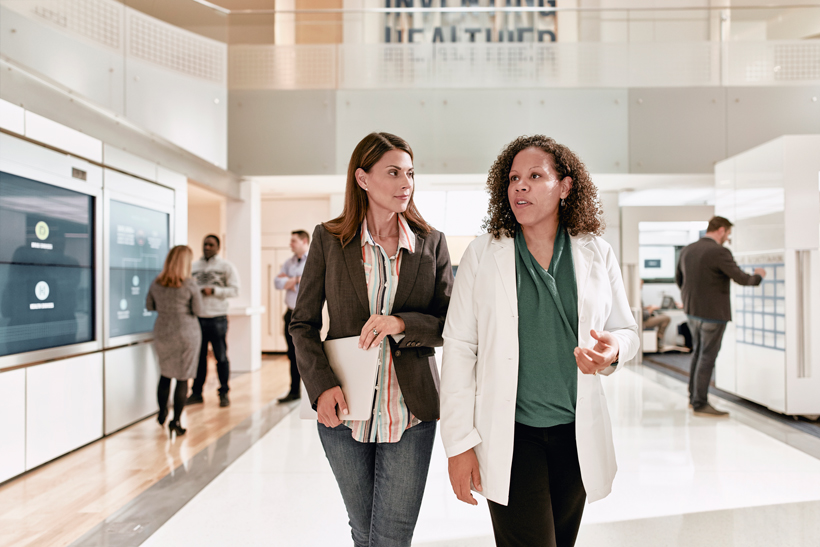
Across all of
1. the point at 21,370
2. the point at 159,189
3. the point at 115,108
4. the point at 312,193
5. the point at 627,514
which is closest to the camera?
the point at 627,514

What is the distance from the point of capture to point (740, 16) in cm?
644

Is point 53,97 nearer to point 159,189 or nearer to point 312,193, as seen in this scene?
point 159,189

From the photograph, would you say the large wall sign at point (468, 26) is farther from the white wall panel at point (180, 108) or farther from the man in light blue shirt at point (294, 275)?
the man in light blue shirt at point (294, 275)

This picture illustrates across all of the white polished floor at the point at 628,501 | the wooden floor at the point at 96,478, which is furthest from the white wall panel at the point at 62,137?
the white polished floor at the point at 628,501

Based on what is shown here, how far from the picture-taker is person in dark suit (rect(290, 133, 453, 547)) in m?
1.46

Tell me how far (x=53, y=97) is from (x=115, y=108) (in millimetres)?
642

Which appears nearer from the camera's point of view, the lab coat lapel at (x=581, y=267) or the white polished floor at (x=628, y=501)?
the lab coat lapel at (x=581, y=267)

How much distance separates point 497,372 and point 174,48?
18.0 feet

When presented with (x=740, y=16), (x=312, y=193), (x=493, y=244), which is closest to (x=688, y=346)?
(x=740, y=16)

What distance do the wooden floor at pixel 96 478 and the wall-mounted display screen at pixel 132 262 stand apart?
35.6 inches

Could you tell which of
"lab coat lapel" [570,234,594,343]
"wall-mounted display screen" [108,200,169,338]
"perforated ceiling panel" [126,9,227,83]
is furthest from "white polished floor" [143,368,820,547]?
"perforated ceiling panel" [126,9,227,83]

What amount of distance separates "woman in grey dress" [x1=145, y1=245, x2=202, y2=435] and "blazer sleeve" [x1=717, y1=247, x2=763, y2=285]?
4460mm

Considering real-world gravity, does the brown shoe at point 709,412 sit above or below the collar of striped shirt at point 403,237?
below

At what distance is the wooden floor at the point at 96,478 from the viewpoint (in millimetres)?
2629
